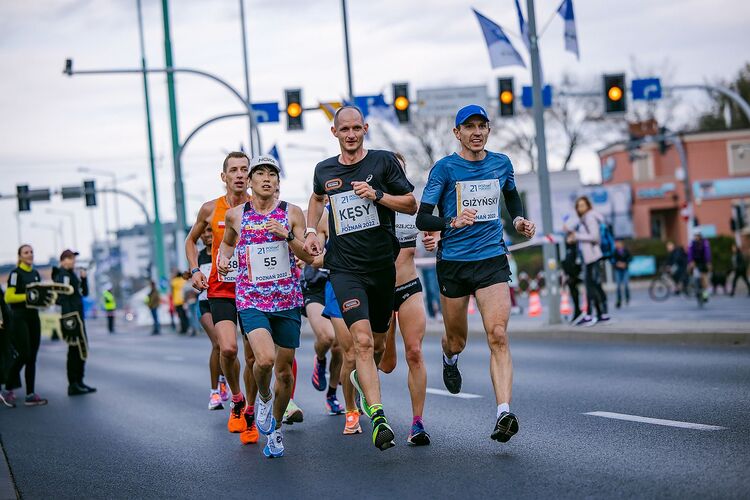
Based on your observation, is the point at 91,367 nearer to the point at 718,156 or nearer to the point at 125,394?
the point at 125,394

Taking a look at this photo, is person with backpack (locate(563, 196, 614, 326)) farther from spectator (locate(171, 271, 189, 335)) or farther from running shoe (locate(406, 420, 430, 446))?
spectator (locate(171, 271, 189, 335))

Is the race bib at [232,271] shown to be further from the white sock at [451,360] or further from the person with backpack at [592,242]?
the person with backpack at [592,242]

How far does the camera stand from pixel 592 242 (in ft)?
60.3

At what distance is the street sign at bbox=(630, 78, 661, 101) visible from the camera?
29234 millimetres

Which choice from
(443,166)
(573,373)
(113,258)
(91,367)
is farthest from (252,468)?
(113,258)

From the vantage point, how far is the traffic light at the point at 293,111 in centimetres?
2780

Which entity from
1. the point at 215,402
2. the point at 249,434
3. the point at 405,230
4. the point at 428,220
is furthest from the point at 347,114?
→ the point at 215,402

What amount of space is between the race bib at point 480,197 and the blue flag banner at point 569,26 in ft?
46.9

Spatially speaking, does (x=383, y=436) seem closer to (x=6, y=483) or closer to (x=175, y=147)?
(x=6, y=483)

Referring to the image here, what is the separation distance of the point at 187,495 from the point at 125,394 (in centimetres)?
836

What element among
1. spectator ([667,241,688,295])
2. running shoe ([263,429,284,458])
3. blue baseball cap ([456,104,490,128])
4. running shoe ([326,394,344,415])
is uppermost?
blue baseball cap ([456,104,490,128])

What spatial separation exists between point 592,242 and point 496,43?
4.91m

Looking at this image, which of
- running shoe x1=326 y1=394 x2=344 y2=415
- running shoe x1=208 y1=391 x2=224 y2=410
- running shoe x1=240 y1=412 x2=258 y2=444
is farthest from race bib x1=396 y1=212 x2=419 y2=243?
running shoe x1=208 y1=391 x2=224 y2=410

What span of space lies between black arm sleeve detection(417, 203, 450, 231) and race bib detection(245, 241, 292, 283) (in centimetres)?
108
